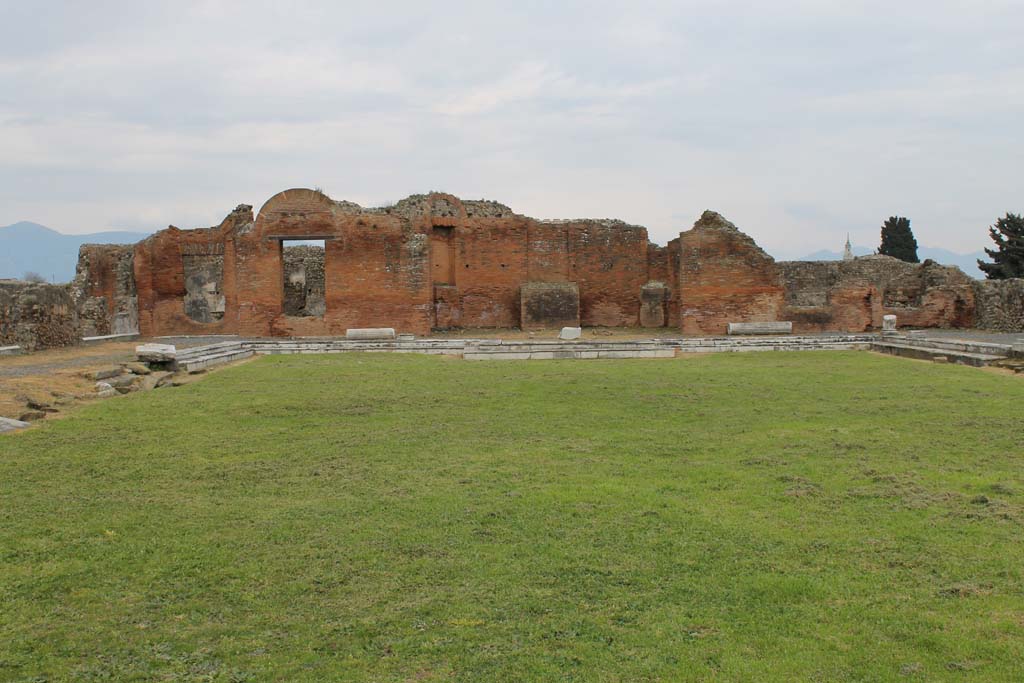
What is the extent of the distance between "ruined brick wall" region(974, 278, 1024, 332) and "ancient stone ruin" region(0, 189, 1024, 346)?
32mm

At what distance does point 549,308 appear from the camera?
2106cm

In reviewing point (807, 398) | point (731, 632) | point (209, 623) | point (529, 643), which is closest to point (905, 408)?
point (807, 398)

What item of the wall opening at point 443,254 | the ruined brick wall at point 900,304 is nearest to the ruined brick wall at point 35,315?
the wall opening at point 443,254

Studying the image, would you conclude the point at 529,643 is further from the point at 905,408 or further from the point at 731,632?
the point at 905,408

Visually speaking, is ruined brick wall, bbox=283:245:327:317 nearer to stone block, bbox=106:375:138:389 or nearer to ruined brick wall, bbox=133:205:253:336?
ruined brick wall, bbox=133:205:253:336

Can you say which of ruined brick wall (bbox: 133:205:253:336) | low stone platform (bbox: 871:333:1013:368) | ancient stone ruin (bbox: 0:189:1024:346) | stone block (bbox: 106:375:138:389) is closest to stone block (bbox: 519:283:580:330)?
ancient stone ruin (bbox: 0:189:1024:346)

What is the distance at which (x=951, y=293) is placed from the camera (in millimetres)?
20094

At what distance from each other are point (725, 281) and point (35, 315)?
15138 millimetres

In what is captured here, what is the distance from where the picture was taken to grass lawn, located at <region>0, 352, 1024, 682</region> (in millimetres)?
3312

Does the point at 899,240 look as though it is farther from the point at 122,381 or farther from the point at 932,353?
the point at 122,381

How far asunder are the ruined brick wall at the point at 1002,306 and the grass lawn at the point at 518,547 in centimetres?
1157

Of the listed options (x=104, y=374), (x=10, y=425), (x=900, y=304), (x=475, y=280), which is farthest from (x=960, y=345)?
(x=10, y=425)

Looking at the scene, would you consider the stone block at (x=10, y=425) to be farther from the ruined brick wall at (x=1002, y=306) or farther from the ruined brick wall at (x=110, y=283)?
the ruined brick wall at (x=1002, y=306)

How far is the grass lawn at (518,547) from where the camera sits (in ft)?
10.9
